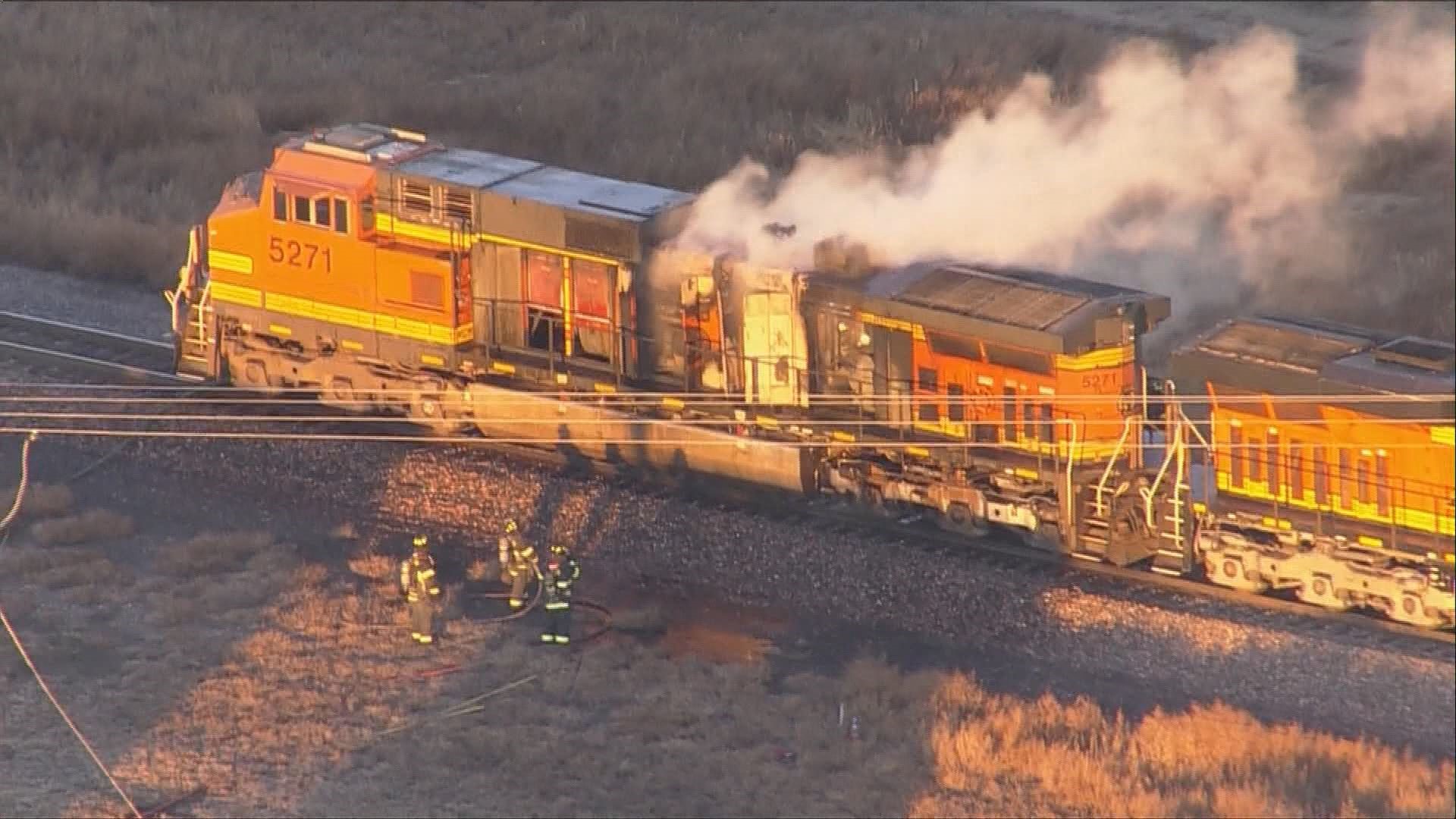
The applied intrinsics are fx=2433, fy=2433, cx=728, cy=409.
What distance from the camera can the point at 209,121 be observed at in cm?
4384

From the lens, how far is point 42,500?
2678cm

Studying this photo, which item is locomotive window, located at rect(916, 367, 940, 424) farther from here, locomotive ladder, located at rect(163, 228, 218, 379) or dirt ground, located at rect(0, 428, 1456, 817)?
locomotive ladder, located at rect(163, 228, 218, 379)

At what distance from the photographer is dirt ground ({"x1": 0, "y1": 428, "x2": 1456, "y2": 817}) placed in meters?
20.0

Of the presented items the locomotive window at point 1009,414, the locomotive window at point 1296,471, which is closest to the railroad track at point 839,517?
the locomotive window at point 1296,471

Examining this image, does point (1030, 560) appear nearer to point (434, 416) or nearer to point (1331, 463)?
point (1331, 463)

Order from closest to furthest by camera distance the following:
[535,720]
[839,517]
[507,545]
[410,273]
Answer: [535,720] → [507,545] → [839,517] → [410,273]

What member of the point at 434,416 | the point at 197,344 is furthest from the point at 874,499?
the point at 197,344

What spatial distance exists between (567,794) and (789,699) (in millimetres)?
2764

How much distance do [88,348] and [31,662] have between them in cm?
866

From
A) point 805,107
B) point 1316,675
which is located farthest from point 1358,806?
point 805,107

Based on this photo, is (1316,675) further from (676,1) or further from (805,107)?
(676,1)

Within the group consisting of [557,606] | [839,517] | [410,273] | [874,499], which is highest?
[410,273]

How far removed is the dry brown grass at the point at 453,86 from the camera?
134 feet

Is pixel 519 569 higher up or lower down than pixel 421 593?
higher up
